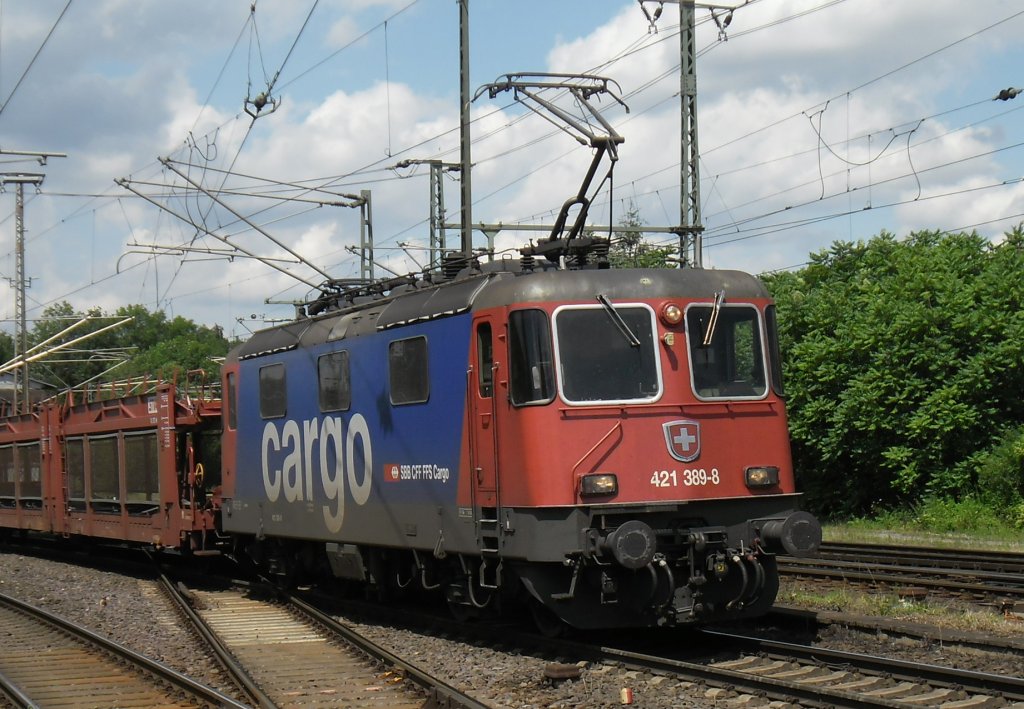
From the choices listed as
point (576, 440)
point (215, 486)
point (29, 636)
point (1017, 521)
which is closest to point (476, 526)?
point (576, 440)

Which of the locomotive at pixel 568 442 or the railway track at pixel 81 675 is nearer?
the railway track at pixel 81 675

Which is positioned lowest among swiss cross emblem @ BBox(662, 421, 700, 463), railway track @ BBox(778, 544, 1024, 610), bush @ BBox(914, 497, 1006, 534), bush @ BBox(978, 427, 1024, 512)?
railway track @ BBox(778, 544, 1024, 610)

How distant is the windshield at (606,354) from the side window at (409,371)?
1.97 meters

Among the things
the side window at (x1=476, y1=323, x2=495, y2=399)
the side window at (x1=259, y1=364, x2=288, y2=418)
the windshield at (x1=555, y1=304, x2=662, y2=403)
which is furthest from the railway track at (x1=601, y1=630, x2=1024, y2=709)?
the side window at (x1=259, y1=364, x2=288, y2=418)

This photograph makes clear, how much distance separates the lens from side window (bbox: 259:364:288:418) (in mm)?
15648

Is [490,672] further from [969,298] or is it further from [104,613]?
[969,298]

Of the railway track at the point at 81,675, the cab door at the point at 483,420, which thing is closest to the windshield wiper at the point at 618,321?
the cab door at the point at 483,420

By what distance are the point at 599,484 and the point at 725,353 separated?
177 centimetres

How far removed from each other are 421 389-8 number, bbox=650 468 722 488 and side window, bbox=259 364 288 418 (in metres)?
6.06

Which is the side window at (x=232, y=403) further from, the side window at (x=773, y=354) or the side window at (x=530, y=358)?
the side window at (x=773, y=354)

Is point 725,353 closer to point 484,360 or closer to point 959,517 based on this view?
point 484,360

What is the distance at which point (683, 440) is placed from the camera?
11062 millimetres

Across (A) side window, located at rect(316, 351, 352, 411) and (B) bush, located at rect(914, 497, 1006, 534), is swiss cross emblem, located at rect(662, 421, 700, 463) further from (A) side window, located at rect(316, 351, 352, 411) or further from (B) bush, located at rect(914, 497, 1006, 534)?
(B) bush, located at rect(914, 497, 1006, 534)

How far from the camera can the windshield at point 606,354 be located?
36.1ft
